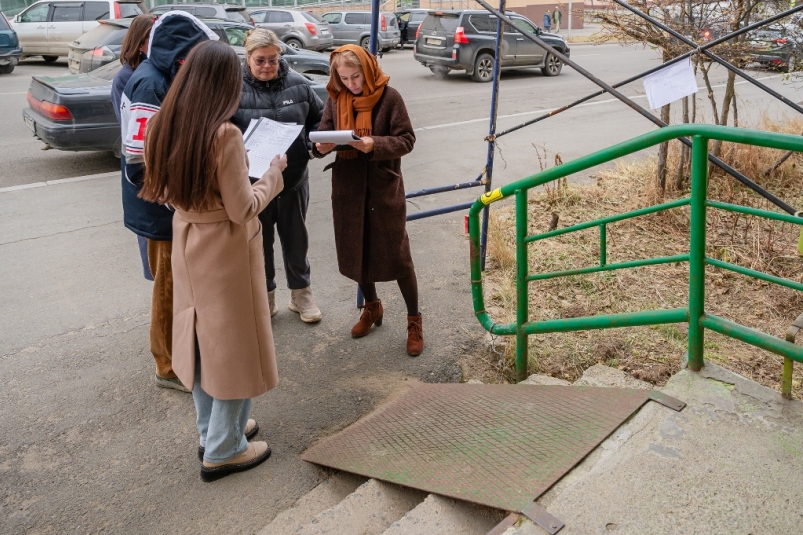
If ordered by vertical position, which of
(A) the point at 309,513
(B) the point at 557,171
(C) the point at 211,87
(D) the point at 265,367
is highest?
(C) the point at 211,87

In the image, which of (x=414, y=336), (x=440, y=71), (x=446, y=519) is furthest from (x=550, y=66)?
(x=446, y=519)

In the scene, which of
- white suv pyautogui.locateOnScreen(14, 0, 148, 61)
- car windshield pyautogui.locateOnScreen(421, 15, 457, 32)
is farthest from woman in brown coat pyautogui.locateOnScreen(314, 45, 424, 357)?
white suv pyautogui.locateOnScreen(14, 0, 148, 61)

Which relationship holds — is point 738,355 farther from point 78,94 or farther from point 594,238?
point 78,94

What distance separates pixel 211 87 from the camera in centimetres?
281

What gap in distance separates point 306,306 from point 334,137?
4.71ft

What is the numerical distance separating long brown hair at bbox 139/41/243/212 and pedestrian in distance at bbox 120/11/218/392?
1.57 feet

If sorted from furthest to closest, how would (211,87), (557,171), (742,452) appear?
(557,171)
(211,87)
(742,452)

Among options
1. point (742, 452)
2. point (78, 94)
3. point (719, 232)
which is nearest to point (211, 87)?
point (742, 452)

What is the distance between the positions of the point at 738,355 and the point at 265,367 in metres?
2.68

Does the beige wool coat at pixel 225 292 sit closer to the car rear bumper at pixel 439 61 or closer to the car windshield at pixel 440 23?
the car rear bumper at pixel 439 61

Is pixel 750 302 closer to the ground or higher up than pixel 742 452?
closer to the ground

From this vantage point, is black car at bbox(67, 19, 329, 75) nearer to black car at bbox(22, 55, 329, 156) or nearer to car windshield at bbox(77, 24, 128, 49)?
car windshield at bbox(77, 24, 128, 49)

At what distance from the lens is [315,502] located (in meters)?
3.12

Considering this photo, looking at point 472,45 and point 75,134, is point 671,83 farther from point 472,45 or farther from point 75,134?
point 472,45
